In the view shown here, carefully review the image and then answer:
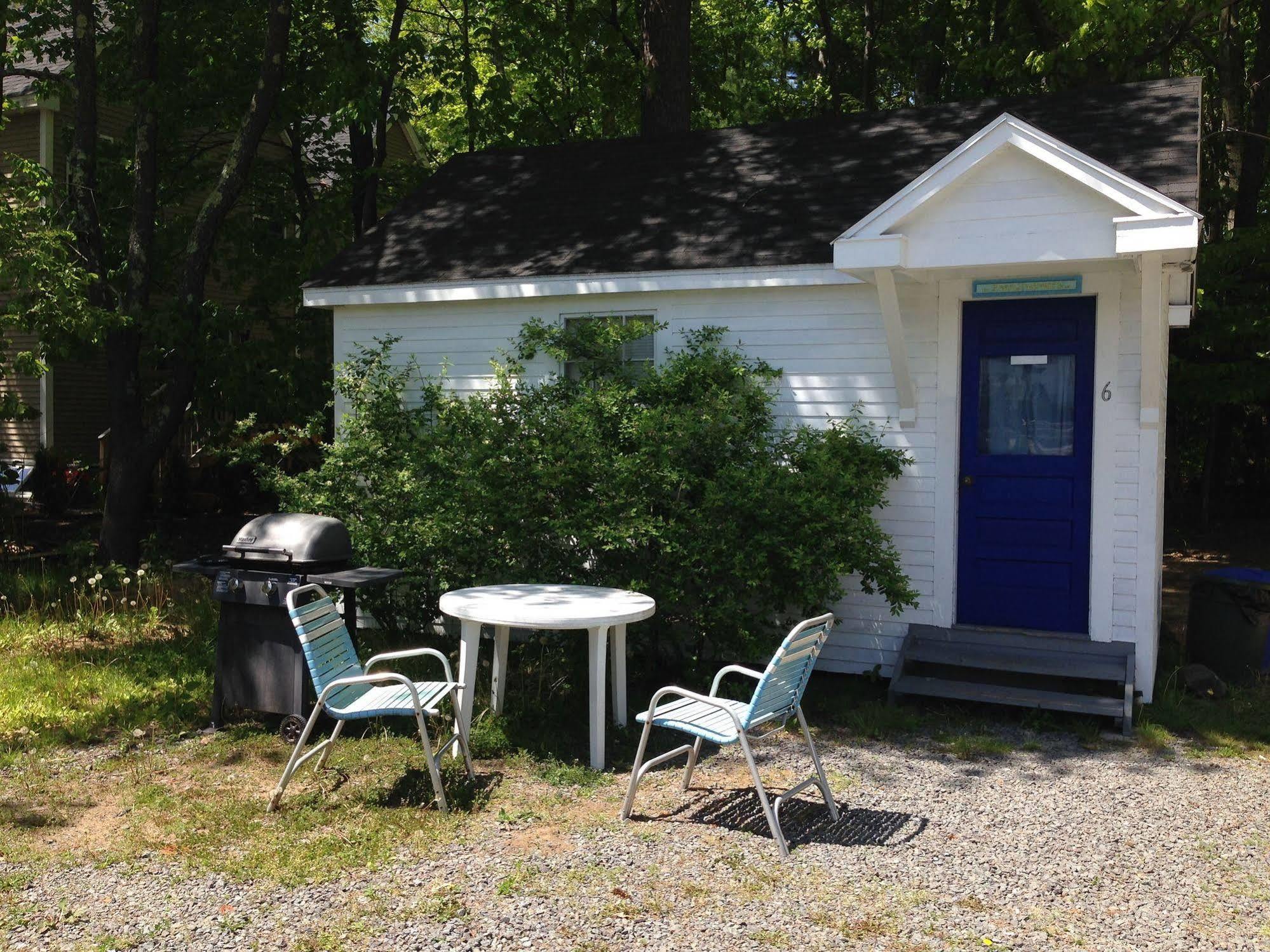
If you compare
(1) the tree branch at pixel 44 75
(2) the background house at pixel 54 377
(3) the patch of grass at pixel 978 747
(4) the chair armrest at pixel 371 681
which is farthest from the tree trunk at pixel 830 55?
(4) the chair armrest at pixel 371 681

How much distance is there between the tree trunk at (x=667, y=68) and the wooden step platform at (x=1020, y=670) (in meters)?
8.39

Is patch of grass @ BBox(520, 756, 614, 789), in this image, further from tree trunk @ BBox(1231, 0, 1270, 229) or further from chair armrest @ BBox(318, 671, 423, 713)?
tree trunk @ BBox(1231, 0, 1270, 229)

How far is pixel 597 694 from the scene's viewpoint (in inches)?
256

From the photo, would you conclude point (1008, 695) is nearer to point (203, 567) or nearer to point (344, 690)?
point (344, 690)

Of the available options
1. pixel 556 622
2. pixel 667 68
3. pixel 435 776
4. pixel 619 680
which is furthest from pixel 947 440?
pixel 667 68

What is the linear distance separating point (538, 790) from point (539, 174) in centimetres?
706

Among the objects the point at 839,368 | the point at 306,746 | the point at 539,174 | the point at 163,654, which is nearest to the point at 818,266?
the point at 839,368

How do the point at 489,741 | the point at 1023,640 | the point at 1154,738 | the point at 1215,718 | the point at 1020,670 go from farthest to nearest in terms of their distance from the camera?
the point at 1023,640 < the point at 1020,670 < the point at 1215,718 < the point at 1154,738 < the point at 489,741

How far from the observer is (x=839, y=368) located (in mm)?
8773

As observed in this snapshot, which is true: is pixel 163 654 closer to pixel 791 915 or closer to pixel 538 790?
pixel 538 790

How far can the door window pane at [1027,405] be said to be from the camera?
27.0ft

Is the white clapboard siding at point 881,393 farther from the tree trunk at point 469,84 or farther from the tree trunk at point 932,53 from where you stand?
the tree trunk at point 932,53

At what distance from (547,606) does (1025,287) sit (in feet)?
13.7

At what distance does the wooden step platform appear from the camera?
7.59m
